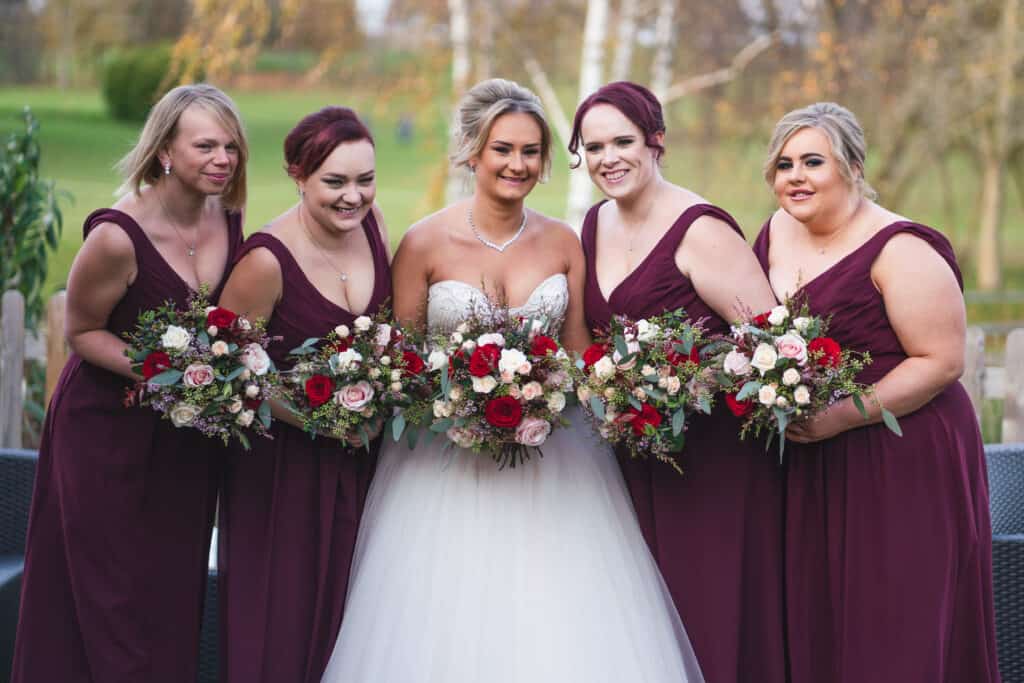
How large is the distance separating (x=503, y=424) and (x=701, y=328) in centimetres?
81

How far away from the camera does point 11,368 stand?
20.7 feet

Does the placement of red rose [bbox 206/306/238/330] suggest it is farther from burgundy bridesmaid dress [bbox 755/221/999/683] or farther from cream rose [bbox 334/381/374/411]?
burgundy bridesmaid dress [bbox 755/221/999/683]

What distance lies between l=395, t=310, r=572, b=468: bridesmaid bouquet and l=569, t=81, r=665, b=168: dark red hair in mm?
752

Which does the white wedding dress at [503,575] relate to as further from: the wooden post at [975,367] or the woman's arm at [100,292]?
the wooden post at [975,367]

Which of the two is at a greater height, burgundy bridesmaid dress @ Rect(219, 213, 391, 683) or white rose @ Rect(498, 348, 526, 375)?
white rose @ Rect(498, 348, 526, 375)

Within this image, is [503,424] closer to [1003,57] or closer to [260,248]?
[260,248]

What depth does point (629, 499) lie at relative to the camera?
4227 millimetres

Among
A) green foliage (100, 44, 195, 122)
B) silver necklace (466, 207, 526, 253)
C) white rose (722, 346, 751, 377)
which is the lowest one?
white rose (722, 346, 751, 377)

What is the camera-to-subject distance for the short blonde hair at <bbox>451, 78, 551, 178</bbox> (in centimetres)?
411

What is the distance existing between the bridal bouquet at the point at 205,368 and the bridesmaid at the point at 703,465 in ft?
4.24

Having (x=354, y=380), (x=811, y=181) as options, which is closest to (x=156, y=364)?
(x=354, y=380)

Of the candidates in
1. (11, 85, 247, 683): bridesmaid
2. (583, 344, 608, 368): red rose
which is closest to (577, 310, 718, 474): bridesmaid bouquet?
(583, 344, 608, 368): red rose

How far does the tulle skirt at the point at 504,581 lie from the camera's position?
3797 millimetres

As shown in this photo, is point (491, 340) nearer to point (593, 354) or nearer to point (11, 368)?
point (593, 354)
